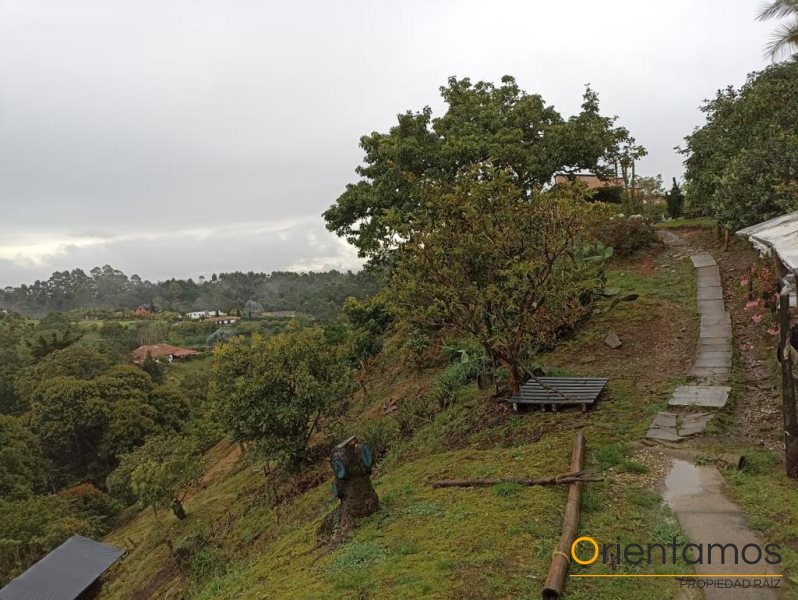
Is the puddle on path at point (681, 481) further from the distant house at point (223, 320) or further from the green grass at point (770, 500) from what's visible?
the distant house at point (223, 320)

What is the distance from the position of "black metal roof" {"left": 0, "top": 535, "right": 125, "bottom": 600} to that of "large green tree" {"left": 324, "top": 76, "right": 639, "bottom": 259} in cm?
1433

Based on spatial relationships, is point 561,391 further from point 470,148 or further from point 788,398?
point 470,148

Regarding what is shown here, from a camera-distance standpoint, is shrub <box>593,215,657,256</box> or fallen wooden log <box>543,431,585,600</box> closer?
fallen wooden log <box>543,431,585,600</box>

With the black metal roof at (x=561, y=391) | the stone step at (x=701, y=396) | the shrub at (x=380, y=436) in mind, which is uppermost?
the black metal roof at (x=561, y=391)

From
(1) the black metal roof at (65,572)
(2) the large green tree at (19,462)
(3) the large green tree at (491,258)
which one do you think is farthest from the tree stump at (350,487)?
(2) the large green tree at (19,462)

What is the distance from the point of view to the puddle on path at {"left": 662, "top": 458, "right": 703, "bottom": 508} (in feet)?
20.5

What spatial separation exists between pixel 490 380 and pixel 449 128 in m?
10.3

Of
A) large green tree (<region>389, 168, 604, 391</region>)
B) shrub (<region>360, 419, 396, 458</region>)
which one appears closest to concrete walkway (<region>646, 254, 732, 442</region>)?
large green tree (<region>389, 168, 604, 391</region>)

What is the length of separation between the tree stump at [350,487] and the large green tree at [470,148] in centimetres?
950

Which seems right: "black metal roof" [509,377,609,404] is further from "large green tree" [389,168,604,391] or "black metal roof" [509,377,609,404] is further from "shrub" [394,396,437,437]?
"shrub" [394,396,437,437]

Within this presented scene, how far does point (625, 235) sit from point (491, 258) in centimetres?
1320

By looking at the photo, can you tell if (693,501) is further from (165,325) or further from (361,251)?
(165,325)

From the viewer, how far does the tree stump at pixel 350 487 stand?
682cm

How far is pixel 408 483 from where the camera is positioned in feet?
27.2
